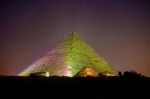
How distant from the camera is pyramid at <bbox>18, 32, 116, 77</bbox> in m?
40.9
